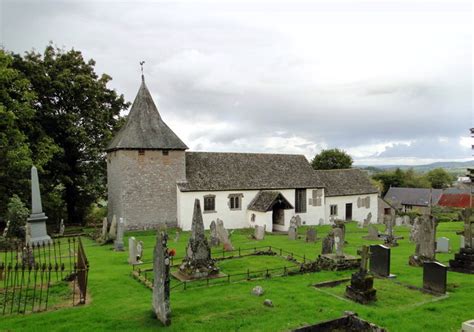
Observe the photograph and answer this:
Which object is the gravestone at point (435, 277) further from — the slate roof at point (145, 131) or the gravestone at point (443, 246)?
the slate roof at point (145, 131)

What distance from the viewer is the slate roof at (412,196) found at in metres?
63.0

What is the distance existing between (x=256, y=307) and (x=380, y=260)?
6.27 m

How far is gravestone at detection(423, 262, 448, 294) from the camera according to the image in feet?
37.2

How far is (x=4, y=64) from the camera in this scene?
80.0ft

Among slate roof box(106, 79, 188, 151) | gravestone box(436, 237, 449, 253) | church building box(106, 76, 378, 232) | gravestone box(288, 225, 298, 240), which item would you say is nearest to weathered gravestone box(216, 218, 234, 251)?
gravestone box(288, 225, 298, 240)

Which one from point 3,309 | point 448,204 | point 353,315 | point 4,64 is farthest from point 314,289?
point 448,204

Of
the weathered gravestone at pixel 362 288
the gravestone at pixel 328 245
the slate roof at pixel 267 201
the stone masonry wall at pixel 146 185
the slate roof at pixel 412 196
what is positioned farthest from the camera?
the slate roof at pixel 412 196

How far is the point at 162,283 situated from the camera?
9.26 metres

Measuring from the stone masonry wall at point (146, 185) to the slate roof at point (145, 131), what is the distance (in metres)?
0.58

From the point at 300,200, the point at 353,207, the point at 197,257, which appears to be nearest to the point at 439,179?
the point at 353,207

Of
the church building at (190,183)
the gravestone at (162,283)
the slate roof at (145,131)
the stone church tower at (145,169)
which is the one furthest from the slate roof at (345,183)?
the gravestone at (162,283)

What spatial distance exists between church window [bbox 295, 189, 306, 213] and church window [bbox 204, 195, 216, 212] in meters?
8.68

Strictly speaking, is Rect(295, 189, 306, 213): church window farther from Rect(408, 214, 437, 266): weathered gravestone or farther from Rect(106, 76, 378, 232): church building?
Rect(408, 214, 437, 266): weathered gravestone

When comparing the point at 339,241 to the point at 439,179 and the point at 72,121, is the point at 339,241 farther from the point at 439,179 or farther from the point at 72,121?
the point at 439,179
